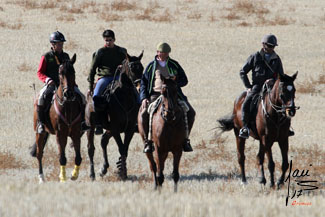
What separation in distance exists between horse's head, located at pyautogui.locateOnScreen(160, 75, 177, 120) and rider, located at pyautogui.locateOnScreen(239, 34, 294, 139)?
2.72m

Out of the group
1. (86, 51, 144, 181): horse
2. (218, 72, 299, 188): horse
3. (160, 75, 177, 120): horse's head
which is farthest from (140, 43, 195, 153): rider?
(86, 51, 144, 181): horse

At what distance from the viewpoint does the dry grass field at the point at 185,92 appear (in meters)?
9.84

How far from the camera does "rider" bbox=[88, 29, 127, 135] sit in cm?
1627

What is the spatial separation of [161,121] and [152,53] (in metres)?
21.4

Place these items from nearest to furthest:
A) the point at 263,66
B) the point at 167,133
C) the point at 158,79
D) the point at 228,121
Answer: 1. the point at 167,133
2. the point at 158,79
3. the point at 263,66
4. the point at 228,121

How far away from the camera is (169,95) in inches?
493

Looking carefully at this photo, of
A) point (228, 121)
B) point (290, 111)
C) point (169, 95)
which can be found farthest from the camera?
point (228, 121)

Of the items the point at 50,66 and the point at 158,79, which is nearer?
the point at 158,79

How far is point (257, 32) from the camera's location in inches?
1582

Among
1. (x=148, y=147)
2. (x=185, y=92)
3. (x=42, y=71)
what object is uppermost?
(x=185, y=92)

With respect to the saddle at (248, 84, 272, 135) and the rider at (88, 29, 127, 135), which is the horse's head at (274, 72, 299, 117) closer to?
the saddle at (248, 84, 272, 135)

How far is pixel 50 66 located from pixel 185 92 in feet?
44.2

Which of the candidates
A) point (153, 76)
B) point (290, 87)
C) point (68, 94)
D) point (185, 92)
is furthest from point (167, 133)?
point (185, 92)

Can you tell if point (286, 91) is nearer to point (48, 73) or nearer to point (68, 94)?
point (68, 94)
